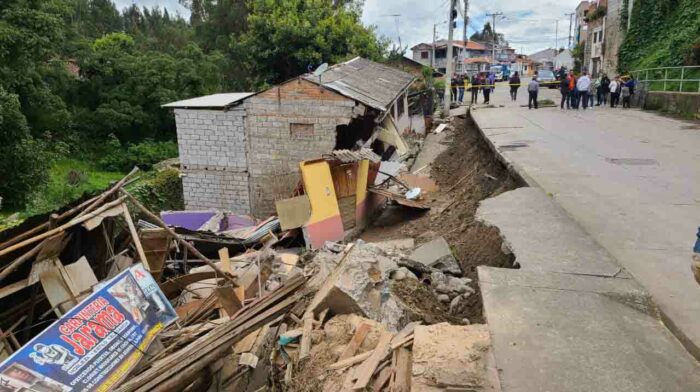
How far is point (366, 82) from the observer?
15.2 metres

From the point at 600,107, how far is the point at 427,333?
2156cm

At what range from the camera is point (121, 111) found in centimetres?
2530

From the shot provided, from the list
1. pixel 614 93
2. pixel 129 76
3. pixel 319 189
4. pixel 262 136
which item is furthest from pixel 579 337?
pixel 129 76

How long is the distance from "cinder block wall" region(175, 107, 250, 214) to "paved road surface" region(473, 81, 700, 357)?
6.61m

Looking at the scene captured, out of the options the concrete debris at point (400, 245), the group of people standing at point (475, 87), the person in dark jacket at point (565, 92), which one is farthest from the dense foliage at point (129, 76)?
the concrete debris at point (400, 245)

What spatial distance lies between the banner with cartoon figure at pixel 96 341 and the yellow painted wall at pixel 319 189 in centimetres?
529

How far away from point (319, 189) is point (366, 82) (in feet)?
21.2

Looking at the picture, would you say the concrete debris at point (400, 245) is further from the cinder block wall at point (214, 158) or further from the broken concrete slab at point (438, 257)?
the cinder block wall at point (214, 158)

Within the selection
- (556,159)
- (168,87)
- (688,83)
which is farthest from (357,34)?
(556,159)

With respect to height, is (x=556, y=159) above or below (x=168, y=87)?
below

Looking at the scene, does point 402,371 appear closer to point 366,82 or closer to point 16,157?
point 366,82

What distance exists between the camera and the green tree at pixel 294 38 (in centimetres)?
2214

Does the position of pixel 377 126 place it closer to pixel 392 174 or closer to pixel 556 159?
pixel 392 174

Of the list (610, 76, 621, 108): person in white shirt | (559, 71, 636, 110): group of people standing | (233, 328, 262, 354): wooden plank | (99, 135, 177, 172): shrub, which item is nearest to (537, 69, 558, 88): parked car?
(559, 71, 636, 110): group of people standing
